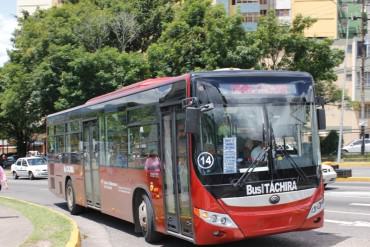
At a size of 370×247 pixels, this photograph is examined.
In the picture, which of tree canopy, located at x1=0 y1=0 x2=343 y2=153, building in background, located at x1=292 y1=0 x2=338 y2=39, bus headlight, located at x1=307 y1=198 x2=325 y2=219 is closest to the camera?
bus headlight, located at x1=307 y1=198 x2=325 y2=219

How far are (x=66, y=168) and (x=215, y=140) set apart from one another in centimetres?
898

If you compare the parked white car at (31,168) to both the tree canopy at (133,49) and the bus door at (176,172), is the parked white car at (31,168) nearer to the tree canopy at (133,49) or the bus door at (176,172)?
the tree canopy at (133,49)

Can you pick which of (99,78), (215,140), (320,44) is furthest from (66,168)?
(320,44)

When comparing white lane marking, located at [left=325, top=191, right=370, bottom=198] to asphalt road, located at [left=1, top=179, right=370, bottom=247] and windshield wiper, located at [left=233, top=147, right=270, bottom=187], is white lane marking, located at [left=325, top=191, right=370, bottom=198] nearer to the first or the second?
asphalt road, located at [left=1, top=179, right=370, bottom=247]

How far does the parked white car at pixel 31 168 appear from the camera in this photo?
3662cm

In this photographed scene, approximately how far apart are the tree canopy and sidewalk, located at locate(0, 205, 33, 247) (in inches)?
773

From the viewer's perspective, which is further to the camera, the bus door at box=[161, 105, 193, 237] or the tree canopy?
the tree canopy

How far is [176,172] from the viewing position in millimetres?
9484

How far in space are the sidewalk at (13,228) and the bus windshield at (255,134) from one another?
3871mm

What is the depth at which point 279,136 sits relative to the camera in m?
9.20

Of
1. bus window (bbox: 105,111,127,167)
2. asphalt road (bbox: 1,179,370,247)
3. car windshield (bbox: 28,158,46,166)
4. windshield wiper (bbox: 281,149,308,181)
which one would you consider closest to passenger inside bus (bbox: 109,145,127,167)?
bus window (bbox: 105,111,127,167)

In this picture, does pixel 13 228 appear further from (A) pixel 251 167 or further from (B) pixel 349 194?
(B) pixel 349 194

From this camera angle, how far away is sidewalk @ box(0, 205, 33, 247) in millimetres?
10528

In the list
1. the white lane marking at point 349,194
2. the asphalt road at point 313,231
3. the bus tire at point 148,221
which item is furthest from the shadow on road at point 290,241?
the white lane marking at point 349,194
